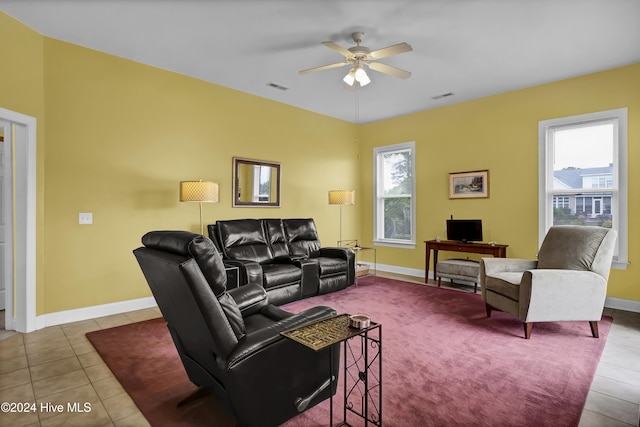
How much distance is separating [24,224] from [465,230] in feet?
→ 17.6

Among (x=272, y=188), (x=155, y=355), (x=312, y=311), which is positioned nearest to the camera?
(x=312, y=311)

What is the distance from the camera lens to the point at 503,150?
503 cm

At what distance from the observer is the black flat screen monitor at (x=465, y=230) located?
503cm

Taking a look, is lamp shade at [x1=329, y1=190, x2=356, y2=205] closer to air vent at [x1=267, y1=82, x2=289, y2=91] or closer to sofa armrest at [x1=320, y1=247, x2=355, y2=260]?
sofa armrest at [x1=320, y1=247, x2=355, y2=260]

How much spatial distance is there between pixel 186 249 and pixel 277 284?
2592mm

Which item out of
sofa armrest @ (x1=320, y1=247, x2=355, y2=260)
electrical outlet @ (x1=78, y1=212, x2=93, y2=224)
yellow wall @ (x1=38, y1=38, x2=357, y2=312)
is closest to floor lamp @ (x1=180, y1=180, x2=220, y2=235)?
yellow wall @ (x1=38, y1=38, x2=357, y2=312)

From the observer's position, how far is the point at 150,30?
331cm

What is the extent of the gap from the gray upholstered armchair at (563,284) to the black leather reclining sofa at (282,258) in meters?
1.96

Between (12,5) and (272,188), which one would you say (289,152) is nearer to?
(272,188)

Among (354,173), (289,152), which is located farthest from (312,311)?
(354,173)

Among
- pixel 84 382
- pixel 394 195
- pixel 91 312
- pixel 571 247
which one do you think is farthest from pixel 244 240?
pixel 571 247

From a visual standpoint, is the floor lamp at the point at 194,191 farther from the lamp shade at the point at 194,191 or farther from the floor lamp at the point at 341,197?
the floor lamp at the point at 341,197

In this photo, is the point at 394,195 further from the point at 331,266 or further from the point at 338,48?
the point at 338,48

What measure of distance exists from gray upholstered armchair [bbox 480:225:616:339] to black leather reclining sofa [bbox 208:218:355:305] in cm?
196
